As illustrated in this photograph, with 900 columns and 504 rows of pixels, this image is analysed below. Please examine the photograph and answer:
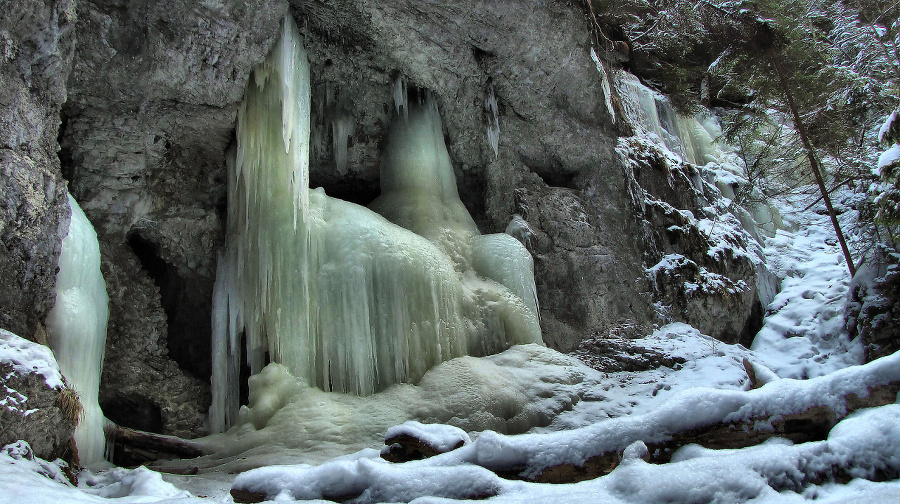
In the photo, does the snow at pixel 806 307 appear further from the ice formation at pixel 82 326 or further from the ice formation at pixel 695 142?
the ice formation at pixel 82 326

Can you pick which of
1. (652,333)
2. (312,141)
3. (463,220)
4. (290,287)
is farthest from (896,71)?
(290,287)

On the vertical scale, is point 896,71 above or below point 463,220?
above

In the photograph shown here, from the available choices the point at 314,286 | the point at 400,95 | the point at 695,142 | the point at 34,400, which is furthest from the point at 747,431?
the point at 695,142

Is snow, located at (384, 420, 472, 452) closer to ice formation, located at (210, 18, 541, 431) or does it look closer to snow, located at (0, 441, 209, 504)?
snow, located at (0, 441, 209, 504)

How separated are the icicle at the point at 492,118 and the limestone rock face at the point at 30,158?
18.9 feet

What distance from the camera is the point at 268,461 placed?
5.31m

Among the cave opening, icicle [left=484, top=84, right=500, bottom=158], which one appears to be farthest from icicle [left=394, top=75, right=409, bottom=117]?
the cave opening

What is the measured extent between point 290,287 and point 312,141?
2942 mm

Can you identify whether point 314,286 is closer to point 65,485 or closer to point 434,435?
point 65,485

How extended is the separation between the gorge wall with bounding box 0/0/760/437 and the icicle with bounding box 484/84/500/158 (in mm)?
24

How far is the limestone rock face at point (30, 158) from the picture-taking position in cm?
490

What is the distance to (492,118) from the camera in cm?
991

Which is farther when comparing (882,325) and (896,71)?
(896,71)

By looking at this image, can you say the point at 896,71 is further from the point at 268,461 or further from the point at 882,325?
the point at 268,461
